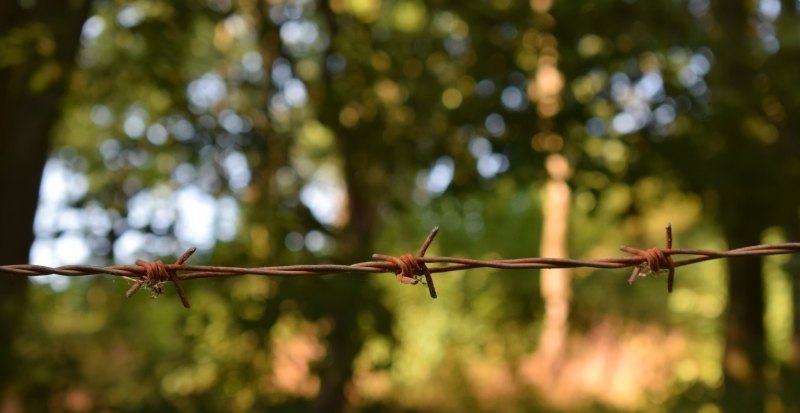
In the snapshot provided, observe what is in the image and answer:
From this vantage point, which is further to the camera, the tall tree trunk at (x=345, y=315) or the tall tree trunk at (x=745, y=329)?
the tall tree trunk at (x=745, y=329)

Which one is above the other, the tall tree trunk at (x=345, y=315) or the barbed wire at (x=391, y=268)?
the tall tree trunk at (x=345, y=315)

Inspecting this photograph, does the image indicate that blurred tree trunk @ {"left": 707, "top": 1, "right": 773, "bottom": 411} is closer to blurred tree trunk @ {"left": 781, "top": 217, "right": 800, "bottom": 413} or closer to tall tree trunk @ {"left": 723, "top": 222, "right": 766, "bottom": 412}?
tall tree trunk @ {"left": 723, "top": 222, "right": 766, "bottom": 412}

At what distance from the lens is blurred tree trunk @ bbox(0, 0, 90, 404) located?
5.38 metres

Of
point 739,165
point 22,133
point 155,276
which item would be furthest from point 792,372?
point 155,276

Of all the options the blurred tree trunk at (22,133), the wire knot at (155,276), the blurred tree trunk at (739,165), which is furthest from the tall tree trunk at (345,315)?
the wire knot at (155,276)

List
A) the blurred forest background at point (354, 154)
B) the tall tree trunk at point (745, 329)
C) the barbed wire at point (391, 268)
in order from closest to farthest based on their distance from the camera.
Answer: the barbed wire at point (391, 268)
the blurred forest background at point (354, 154)
the tall tree trunk at point (745, 329)

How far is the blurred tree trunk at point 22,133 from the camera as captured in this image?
5.38m

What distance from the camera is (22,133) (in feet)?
18.2

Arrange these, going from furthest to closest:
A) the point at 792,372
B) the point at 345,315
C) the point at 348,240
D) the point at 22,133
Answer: the point at 792,372
the point at 348,240
the point at 22,133
the point at 345,315

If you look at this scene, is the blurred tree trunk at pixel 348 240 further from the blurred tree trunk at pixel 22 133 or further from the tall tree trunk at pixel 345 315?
the blurred tree trunk at pixel 22 133

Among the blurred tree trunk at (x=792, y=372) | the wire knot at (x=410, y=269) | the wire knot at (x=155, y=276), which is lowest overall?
the wire knot at (x=155, y=276)

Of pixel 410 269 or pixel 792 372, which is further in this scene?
pixel 792 372

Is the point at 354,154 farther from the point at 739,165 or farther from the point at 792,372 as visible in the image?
the point at 792,372

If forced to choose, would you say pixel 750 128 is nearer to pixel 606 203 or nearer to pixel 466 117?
pixel 606 203
